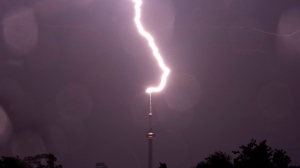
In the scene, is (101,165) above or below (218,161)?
above

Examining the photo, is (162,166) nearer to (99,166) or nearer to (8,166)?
(8,166)

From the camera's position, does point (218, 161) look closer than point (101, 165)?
Yes

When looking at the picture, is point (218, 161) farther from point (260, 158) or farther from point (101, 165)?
point (101, 165)

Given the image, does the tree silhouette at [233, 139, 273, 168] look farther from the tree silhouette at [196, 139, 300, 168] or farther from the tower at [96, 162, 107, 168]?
the tower at [96, 162, 107, 168]

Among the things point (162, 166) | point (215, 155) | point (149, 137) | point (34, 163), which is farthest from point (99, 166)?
point (162, 166)

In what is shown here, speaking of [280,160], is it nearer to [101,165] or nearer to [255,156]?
[255,156]

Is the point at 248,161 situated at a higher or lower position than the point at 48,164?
lower

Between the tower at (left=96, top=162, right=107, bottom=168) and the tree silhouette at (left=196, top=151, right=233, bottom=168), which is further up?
the tower at (left=96, top=162, right=107, bottom=168)

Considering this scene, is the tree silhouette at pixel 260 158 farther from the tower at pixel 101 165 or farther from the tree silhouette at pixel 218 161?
the tower at pixel 101 165

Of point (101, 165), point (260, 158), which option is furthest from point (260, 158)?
point (101, 165)

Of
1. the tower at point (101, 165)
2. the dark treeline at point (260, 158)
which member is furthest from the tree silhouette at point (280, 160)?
the tower at point (101, 165)

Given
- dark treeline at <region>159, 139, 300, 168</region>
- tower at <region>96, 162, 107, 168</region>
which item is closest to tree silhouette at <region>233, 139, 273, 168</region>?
dark treeline at <region>159, 139, 300, 168</region>
